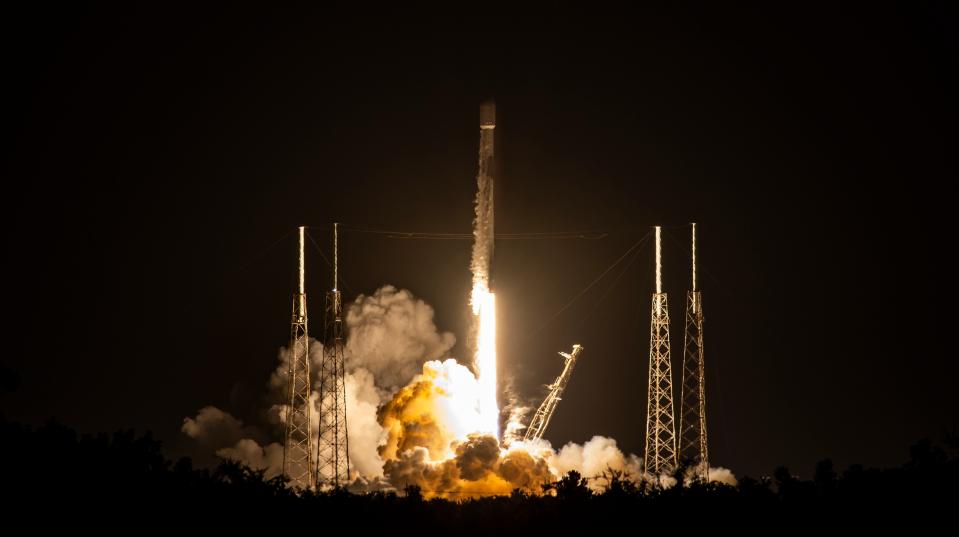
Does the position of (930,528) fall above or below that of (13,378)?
below

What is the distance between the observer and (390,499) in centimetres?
4206

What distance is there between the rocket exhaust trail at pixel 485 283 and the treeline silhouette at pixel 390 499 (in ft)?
73.1

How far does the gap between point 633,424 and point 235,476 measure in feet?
142

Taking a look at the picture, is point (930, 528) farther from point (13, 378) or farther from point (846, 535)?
point (13, 378)

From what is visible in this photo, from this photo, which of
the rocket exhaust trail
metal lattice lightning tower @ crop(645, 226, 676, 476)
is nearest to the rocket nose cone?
the rocket exhaust trail

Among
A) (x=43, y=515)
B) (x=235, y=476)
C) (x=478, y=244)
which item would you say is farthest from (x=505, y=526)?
(x=478, y=244)

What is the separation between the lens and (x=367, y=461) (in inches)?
2886

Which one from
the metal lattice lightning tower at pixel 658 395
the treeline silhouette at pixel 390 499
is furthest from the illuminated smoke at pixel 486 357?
the treeline silhouette at pixel 390 499

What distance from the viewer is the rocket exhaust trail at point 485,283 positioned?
64.2 metres

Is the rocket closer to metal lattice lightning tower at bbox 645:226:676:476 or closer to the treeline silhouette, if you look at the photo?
metal lattice lightning tower at bbox 645:226:676:476

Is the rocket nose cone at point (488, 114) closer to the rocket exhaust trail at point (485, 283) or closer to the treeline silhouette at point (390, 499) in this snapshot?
the rocket exhaust trail at point (485, 283)

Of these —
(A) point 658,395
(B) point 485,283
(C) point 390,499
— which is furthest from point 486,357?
(C) point 390,499

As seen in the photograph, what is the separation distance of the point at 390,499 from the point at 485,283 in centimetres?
2373

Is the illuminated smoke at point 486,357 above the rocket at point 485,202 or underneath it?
underneath
